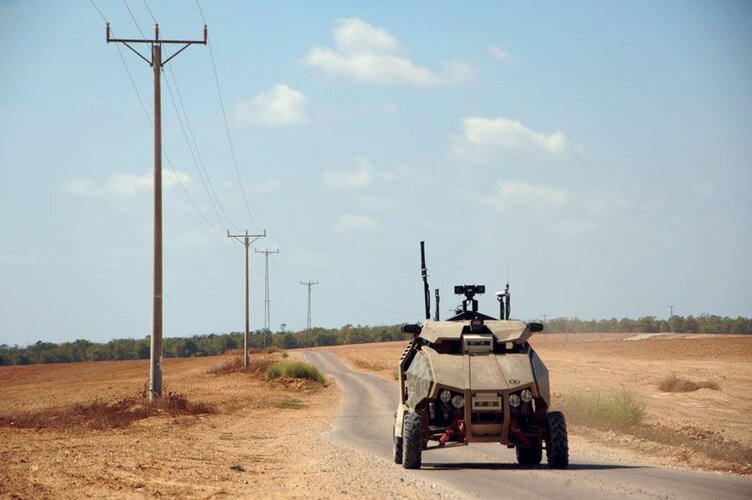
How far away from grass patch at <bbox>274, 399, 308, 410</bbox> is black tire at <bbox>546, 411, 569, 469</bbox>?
26988 mm

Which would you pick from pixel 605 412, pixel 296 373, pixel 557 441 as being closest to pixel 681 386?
pixel 605 412

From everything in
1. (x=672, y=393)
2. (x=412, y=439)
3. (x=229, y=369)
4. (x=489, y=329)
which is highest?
(x=489, y=329)

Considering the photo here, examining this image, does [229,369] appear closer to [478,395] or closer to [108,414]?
[108,414]

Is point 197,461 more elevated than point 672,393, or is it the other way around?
point 197,461

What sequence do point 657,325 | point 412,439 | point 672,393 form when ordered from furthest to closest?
point 657,325, point 672,393, point 412,439

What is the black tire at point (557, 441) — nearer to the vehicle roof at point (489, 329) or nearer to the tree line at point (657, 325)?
the vehicle roof at point (489, 329)

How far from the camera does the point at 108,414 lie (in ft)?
106

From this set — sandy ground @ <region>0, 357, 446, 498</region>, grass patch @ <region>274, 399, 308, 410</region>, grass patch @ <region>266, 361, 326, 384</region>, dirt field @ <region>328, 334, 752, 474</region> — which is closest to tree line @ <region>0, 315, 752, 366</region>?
dirt field @ <region>328, 334, 752, 474</region>

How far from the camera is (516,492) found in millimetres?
15102

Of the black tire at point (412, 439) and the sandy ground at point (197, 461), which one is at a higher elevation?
the black tire at point (412, 439)

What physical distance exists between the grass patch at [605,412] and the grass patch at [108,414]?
1319cm

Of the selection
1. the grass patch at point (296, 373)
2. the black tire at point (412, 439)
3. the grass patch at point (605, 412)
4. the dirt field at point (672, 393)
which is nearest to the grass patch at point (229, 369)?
the grass patch at point (296, 373)

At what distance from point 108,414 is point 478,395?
695 inches

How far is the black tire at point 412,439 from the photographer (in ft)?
60.5
